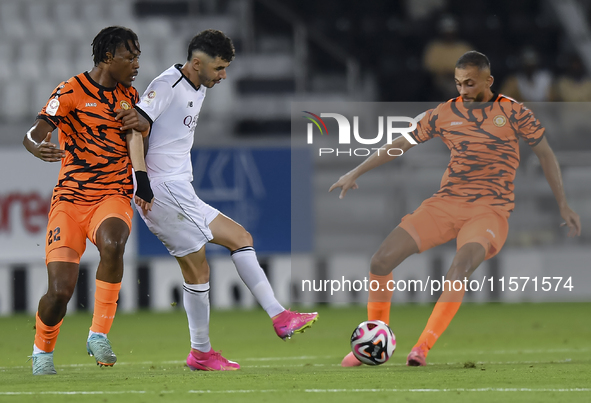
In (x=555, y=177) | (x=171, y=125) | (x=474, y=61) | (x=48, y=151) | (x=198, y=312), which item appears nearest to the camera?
(x=48, y=151)

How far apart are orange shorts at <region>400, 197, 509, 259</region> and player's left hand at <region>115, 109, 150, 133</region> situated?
2.05 meters

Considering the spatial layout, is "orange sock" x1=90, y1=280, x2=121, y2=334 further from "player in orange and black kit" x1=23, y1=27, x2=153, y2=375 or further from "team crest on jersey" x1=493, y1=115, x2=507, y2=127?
"team crest on jersey" x1=493, y1=115, x2=507, y2=127

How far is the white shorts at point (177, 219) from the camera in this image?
6285 mm

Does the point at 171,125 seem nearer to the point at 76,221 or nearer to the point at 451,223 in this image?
the point at 76,221

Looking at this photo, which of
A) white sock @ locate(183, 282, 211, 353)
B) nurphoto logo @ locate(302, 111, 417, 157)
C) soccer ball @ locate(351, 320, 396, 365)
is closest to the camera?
soccer ball @ locate(351, 320, 396, 365)

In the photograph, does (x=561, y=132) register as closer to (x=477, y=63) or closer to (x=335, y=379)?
(x=477, y=63)

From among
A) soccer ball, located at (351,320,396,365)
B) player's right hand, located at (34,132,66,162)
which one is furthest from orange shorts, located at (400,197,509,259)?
player's right hand, located at (34,132,66,162)

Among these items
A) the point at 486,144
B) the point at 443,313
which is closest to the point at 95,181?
the point at 443,313

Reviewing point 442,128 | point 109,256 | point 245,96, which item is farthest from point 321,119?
point 245,96

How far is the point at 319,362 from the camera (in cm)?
709

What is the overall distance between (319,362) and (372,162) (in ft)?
5.05

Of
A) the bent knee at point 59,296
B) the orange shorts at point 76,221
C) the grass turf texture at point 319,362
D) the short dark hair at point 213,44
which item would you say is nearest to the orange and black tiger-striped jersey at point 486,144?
the grass turf texture at point 319,362

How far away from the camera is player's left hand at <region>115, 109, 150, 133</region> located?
6.04m

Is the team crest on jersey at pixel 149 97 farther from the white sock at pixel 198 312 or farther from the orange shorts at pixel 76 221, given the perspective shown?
the white sock at pixel 198 312
